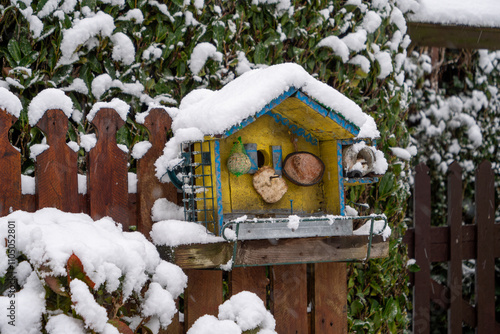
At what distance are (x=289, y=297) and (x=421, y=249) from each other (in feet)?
4.87

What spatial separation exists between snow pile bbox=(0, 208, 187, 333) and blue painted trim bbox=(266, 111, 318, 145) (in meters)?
0.74

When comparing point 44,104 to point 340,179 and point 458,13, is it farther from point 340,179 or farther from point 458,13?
point 458,13

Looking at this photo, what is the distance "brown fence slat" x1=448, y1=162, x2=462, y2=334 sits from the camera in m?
3.79

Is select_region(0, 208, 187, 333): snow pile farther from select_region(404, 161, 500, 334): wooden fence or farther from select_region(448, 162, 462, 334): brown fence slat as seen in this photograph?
select_region(448, 162, 462, 334): brown fence slat

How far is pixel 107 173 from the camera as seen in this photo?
219 centimetres

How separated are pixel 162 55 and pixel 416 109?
2697 millimetres

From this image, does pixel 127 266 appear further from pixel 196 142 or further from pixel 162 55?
pixel 162 55

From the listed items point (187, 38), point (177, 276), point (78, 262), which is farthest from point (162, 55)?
point (78, 262)

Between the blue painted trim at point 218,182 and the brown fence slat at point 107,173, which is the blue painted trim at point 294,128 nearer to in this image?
the blue painted trim at point 218,182

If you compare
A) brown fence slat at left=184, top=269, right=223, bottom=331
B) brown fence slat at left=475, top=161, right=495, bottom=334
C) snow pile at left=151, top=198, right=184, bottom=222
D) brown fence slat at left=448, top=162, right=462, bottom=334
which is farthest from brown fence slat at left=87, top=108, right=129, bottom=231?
brown fence slat at left=475, top=161, right=495, bottom=334

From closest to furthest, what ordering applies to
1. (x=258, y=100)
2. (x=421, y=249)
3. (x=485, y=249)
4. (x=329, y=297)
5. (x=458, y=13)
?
(x=258, y=100) → (x=329, y=297) → (x=458, y=13) → (x=421, y=249) → (x=485, y=249)

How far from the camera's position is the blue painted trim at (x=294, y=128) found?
2230 mm

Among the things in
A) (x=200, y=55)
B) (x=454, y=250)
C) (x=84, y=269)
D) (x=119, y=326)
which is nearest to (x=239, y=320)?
(x=119, y=326)

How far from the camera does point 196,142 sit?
2.17 m
